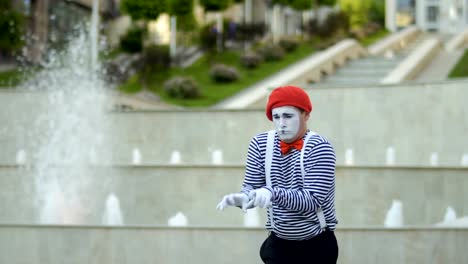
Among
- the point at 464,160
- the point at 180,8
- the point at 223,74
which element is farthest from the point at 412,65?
the point at 464,160

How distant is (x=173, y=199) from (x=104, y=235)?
10.5ft

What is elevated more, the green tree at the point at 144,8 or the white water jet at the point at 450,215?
the green tree at the point at 144,8

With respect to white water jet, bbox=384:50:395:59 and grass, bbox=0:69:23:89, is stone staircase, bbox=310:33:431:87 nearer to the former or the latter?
white water jet, bbox=384:50:395:59

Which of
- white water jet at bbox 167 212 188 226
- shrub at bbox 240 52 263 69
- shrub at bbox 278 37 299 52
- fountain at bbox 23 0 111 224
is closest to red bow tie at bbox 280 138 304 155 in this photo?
white water jet at bbox 167 212 188 226

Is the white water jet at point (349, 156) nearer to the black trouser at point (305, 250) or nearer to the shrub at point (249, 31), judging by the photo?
the black trouser at point (305, 250)

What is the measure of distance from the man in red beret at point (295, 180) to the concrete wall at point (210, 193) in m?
6.35

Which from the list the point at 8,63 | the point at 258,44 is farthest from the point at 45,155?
the point at 258,44

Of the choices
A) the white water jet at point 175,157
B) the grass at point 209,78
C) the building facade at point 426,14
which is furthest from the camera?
the building facade at point 426,14

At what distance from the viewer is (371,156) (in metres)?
17.5

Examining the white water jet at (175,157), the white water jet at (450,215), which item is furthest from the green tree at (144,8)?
the white water jet at (450,215)

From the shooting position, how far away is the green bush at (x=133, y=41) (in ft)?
135

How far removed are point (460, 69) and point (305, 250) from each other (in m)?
26.6

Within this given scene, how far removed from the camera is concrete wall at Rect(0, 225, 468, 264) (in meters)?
8.59

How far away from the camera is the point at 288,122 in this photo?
4945 millimetres
